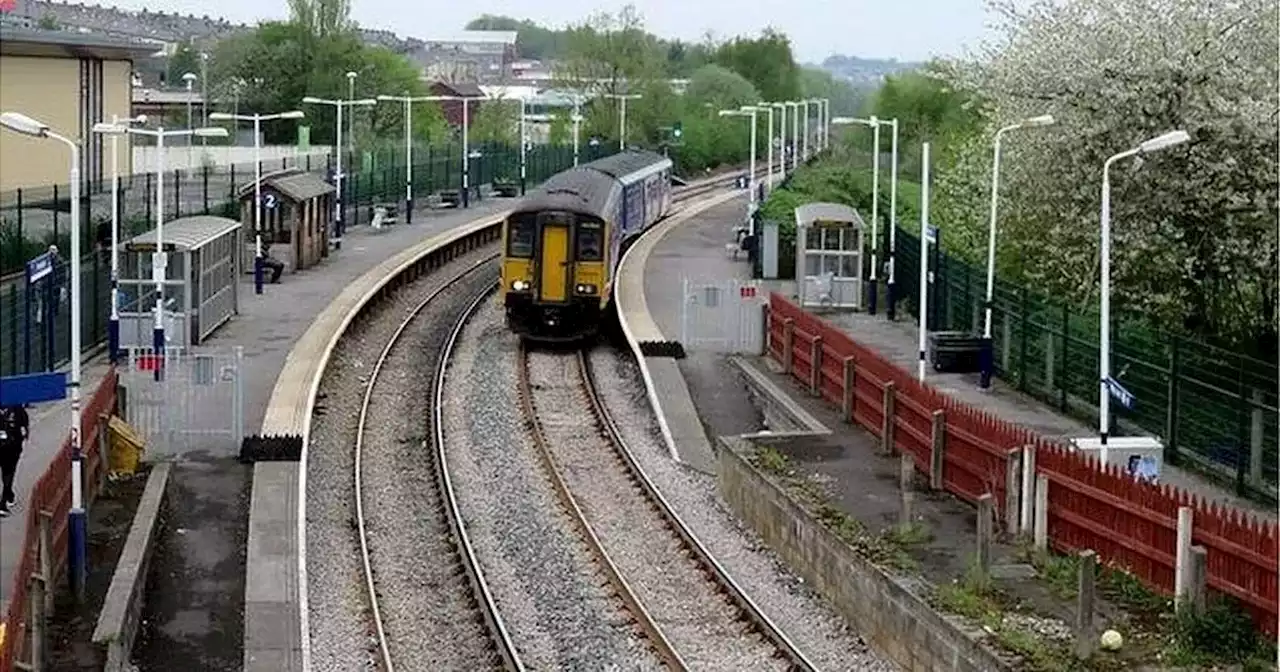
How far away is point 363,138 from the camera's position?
83375mm

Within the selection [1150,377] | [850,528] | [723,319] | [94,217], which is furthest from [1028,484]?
[94,217]

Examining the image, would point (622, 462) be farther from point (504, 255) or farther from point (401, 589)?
point (504, 255)

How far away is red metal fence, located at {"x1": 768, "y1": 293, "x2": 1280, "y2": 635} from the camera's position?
1359cm

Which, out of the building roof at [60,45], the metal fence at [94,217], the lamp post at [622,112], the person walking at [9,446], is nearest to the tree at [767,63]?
the lamp post at [622,112]

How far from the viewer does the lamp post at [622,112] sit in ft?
281

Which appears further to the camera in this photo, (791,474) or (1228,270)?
(1228,270)

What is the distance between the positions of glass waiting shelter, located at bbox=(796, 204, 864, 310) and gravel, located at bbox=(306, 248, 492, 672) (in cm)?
774

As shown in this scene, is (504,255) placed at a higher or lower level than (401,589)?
higher

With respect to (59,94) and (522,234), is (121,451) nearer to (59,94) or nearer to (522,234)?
(59,94)

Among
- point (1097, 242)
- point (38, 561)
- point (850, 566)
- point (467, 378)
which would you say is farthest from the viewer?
point (467, 378)

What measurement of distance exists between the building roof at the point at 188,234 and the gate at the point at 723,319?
7.97 metres

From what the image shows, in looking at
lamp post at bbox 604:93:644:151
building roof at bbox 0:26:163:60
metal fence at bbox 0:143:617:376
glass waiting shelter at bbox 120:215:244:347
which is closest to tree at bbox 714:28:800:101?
lamp post at bbox 604:93:644:151

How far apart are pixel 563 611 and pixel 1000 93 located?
1352 centimetres

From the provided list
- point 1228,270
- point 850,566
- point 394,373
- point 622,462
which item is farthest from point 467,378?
point 850,566
